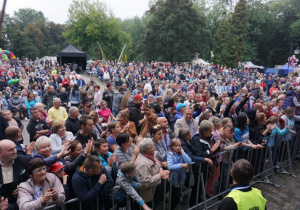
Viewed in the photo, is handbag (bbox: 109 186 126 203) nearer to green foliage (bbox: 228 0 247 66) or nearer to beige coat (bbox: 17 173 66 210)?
beige coat (bbox: 17 173 66 210)

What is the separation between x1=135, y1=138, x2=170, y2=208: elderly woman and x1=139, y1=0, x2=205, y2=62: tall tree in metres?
35.2

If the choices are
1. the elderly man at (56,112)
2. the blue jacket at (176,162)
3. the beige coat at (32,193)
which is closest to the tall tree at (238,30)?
the elderly man at (56,112)

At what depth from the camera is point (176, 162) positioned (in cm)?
359

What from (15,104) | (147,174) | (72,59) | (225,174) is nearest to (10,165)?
(147,174)

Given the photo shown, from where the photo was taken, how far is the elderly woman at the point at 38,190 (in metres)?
2.38

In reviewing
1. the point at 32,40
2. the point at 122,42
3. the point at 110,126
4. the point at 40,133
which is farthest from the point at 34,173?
the point at 32,40

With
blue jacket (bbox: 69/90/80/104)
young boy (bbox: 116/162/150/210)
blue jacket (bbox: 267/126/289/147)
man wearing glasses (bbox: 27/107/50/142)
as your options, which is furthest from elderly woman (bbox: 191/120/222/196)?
blue jacket (bbox: 69/90/80/104)

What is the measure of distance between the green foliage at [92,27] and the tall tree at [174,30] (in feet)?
39.1

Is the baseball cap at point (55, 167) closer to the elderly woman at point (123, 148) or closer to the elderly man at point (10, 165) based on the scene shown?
the elderly man at point (10, 165)

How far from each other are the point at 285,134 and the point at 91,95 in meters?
7.78

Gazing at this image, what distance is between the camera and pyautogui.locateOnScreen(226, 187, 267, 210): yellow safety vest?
2.08 meters

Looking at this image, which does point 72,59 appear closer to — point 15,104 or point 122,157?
point 15,104

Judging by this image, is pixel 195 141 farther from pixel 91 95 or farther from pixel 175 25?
pixel 175 25

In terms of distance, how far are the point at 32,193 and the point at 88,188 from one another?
63 cm
